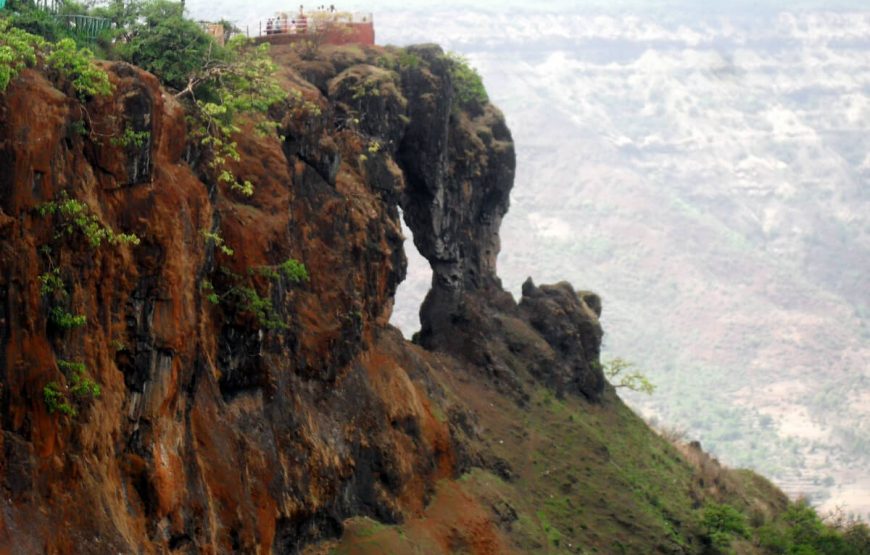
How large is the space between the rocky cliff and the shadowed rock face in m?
0.07

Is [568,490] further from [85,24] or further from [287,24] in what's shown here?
[85,24]

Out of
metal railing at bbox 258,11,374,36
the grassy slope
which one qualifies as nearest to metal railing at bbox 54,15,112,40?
the grassy slope

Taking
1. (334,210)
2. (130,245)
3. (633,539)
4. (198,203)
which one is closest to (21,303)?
(130,245)

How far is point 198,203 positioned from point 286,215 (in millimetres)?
6639

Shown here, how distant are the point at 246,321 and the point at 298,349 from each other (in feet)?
13.0

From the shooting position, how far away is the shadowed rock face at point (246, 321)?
92.2 ft

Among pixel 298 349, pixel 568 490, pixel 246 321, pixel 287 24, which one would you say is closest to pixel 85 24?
pixel 246 321

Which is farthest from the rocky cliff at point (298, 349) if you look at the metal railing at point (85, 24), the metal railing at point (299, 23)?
the metal railing at point (85, 24)

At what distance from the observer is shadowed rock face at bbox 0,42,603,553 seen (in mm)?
28094

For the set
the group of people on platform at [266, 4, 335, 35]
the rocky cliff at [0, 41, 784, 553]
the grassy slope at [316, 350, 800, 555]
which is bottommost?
the grassy slope at [316, 350, 800, 555]

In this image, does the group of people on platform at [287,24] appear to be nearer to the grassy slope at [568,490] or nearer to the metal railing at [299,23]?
the metal railing at [299,23]

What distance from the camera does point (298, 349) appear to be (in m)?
42.4

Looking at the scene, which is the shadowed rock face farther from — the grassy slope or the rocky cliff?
the grassy slope

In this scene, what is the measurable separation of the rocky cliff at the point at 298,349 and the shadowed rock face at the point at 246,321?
0.07 m
